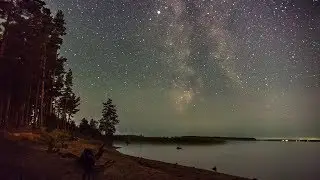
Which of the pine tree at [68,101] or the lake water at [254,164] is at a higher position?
the pine tree at [68,101]

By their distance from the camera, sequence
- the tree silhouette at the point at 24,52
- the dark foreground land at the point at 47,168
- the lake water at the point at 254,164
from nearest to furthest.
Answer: the dark foreground land at the point at 47,168 → the tree silhouette at the point at 24,52 → the lake water at the point at 254,164

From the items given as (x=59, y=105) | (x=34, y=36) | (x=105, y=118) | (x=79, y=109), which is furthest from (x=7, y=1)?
(x=105, y=118)

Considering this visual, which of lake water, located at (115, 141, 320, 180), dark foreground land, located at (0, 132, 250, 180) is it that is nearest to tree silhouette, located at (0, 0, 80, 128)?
dark foreground land, located at (0, 132, 250, 180)

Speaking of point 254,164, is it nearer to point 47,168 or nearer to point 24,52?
point 24,52

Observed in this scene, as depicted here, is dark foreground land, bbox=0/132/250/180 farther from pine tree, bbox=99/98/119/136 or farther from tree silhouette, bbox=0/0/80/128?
pine tree, bbox=99/98/119/136

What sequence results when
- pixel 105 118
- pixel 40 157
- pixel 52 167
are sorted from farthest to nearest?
1. pixel 105 118
2. pixel 40 157
3. pixel 52 167

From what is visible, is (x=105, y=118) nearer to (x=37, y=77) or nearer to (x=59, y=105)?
(x=59, y=105)

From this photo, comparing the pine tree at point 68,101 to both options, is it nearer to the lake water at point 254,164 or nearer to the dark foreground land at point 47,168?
the lake water at point 254,164

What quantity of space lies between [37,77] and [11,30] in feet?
39.3

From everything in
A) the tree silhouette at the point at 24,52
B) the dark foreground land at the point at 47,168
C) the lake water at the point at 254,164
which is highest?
the tree silhouette at the point at 24,52

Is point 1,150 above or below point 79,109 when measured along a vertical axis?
below

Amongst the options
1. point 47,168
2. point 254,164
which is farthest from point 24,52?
point 254,164

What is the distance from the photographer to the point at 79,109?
342 ft

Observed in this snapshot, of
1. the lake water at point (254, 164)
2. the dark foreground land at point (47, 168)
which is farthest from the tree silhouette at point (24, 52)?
the lake water at point (254, 164)
